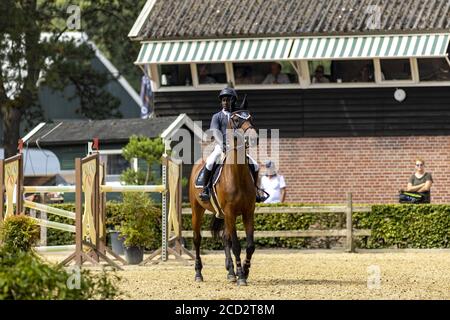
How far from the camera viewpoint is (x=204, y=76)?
3372 cm

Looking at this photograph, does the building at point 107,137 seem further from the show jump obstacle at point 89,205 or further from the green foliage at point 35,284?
the green foliage at point 35,284

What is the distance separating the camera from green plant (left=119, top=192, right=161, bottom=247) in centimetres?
2080

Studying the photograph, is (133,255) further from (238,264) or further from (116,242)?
(238,264)

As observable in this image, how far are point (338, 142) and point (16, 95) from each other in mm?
12800

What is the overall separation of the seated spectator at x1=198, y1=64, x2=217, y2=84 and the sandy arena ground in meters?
10.2

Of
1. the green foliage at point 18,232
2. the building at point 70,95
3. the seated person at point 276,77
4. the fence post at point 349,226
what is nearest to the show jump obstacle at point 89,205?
the green foliage at point 18,232

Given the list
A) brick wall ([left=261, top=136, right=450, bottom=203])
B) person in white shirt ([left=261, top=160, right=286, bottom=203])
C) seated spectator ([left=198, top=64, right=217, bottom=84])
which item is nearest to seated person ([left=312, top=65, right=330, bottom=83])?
brick wall ([left=261, top=136, right=450, bottom=203])

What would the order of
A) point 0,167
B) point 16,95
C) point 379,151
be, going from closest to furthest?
point 0,167 < point 379,151 < point 16,95

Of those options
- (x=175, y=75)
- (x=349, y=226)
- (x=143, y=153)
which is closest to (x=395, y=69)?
(x=175, y=75)

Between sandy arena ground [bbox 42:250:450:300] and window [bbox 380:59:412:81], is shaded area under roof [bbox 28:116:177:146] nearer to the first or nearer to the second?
window [bbox 380:59:412:81]

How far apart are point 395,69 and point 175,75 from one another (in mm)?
6092
